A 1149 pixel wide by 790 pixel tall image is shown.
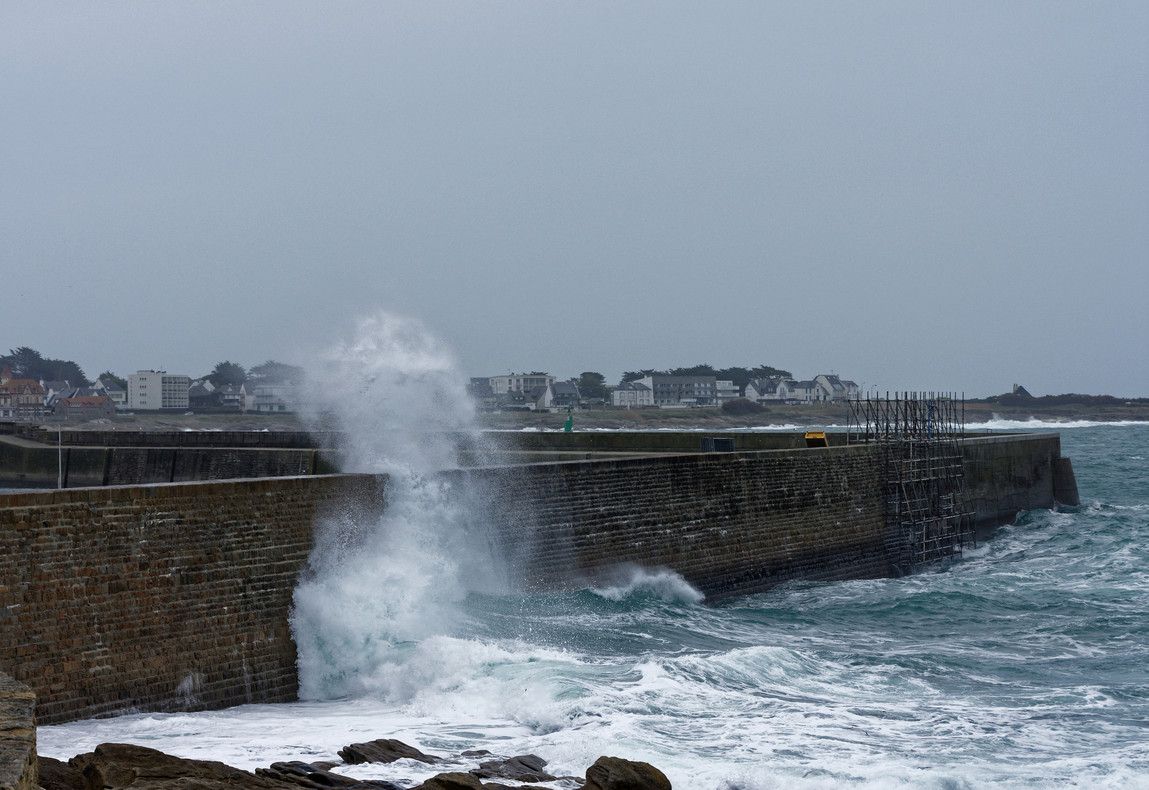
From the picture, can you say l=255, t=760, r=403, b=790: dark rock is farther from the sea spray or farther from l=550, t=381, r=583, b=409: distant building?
l=550, t=381, r=583, b=409: distant building

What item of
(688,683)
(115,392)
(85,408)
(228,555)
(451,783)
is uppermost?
(115,392)

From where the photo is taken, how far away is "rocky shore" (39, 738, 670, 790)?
21.8ft

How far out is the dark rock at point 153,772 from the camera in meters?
6.49

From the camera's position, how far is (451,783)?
7.01 m

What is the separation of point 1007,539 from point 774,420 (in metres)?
77.0

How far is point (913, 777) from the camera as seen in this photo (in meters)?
7.97

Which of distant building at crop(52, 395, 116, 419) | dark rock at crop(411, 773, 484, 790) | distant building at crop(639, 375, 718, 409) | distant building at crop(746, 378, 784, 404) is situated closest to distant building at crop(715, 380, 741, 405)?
distant building at crop(639, 375, 718, 409)

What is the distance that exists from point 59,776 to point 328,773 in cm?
174

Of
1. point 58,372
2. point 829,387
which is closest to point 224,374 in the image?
point 58,372

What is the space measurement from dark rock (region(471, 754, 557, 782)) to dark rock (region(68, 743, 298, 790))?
1480 mm

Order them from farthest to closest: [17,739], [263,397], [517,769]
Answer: [263,397] < [517,769] < [17,739]

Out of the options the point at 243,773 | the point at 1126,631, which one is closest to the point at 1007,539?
the point at 1126,631

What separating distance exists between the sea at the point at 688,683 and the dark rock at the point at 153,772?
0.77m

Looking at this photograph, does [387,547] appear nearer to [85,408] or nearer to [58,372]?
[85,408]
